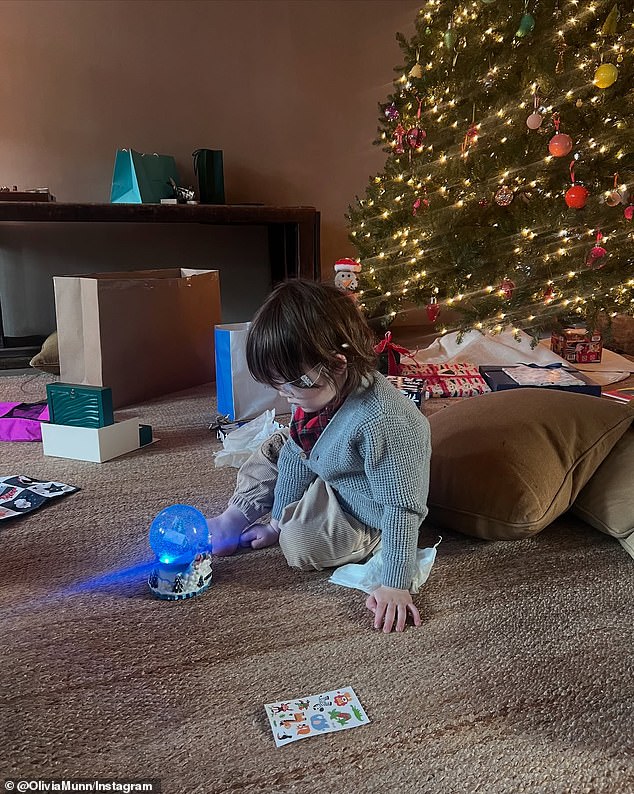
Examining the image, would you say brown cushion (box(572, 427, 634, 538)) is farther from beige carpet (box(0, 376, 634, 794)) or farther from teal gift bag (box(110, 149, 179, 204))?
teal gift bag (box(110, 149, 179, 204))

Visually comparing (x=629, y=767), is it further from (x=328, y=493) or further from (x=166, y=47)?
(x=166, y=47)

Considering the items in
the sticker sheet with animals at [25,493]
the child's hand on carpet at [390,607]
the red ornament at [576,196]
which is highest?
the red ornament at [576,196]

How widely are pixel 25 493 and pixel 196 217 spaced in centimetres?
158

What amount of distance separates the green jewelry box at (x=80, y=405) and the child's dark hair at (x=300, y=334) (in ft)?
2.50

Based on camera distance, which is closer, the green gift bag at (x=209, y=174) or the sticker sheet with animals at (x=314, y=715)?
the sticker sheet with animals at (x=314, y=715)

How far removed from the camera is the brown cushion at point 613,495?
1.17 meters

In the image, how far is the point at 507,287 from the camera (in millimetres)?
2170

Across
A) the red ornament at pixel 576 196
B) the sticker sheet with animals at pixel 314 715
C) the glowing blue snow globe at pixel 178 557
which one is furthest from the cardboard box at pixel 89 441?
the red ornament at pixel 576 196

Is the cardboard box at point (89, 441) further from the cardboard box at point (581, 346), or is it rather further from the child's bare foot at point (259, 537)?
the cardboard box at point (581, 346)

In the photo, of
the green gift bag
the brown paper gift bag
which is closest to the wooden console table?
the green gift bag

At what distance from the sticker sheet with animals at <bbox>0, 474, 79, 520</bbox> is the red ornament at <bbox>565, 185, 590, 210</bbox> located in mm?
1592

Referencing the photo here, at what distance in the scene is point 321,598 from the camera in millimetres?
1045

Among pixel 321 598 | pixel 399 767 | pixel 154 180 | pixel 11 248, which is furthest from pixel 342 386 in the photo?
pixel 11 248

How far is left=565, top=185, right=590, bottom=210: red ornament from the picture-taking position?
1973 mm
